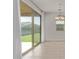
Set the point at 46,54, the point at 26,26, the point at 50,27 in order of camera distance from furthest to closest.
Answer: the point at 50,27 → the point at 26,26 → the point at 46,54

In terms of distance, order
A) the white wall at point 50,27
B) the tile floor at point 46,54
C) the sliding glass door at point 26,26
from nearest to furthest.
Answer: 1. the tile floor at point 46,54
2. the sliding glass door at point 26,26
3. the white wall at point 50,27

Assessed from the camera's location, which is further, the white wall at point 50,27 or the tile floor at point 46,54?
the white wall at point 50,27

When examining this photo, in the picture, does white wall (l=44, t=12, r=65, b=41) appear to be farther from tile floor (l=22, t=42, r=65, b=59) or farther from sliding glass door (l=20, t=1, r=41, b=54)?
tile floor (l=22, t=42, r=65, b=59)

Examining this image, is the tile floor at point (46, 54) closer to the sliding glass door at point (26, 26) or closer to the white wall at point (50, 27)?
the sliding glass door at point (26, 26)

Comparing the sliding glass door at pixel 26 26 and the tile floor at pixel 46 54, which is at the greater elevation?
the sliding glass door at pixel 26 26

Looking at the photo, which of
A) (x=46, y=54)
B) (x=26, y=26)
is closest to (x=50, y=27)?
(x=26, y=26)

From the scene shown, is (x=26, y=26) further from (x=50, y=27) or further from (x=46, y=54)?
(x=50, y=27)

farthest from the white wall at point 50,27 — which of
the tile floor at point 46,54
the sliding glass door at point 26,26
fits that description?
the tile floor at point 46,54

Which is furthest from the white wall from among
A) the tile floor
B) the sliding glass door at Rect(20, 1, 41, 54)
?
the tile floor
